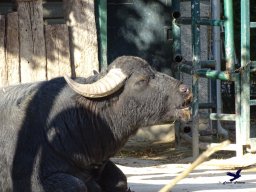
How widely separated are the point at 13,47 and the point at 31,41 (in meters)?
0.21

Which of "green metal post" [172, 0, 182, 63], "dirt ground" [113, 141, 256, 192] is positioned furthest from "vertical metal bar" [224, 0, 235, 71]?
"dirt ground" [113, 141, 256, 192]

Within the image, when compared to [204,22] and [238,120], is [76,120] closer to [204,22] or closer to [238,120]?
[238,120]

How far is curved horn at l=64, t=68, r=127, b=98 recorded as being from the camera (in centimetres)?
499

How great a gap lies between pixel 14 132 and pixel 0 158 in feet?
0.68

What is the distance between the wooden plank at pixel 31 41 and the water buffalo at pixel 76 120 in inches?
99.5

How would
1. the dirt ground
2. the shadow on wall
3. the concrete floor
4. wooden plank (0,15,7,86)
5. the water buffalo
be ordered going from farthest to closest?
the shadow on wall
wooden plank (0,15,7,86)
the dirt ground
the concrete floor
the water buffalo

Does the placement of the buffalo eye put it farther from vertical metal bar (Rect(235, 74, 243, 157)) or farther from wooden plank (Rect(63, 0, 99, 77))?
vertical metal bar (Rect(235, 74, 243, 157))

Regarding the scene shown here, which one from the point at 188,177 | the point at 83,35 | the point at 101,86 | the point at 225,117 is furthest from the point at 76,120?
the point at 225,117

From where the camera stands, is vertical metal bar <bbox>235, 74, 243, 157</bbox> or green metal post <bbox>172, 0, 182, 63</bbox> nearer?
vertical metal bar <bbox>235, 74, 243, 157</bbox>

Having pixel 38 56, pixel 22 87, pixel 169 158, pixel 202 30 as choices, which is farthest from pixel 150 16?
pixel 22 87

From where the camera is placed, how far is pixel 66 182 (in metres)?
4.83

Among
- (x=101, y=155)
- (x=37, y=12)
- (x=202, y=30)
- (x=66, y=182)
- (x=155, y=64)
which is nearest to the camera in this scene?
(x=66, y=182)

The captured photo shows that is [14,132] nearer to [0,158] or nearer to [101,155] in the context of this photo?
[0,158]

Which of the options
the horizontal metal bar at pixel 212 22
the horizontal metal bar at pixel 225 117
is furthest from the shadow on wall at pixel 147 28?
the horizontal metal bar at pixel 225 117
